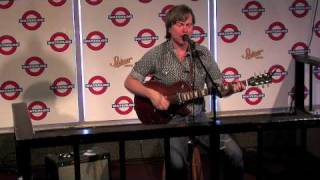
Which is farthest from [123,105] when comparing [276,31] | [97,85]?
[276,31]

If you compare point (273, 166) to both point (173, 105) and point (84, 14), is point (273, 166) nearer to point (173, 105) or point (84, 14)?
point (173, 105)

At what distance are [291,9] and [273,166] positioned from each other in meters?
2.87

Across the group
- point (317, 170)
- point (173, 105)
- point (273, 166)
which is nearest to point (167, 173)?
point (317, 170)

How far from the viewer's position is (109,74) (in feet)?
17.5

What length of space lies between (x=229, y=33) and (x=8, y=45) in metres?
2.37

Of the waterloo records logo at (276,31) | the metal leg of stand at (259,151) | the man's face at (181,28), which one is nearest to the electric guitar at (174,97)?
the man's face at (181,28)

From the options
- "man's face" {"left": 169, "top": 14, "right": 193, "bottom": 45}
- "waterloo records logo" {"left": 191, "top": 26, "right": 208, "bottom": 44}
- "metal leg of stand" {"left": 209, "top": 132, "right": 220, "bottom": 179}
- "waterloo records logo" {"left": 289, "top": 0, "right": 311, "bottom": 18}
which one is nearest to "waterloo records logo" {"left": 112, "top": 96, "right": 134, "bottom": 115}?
"waterloo records logo" {"left": 191, "top": 26, "right": 208, "bottom": 44}

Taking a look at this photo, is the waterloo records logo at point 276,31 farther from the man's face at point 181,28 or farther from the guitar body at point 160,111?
the guitar body at point 160,111

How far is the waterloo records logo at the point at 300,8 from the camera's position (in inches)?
221

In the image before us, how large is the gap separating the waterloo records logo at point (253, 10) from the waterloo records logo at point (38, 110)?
2.42 metres

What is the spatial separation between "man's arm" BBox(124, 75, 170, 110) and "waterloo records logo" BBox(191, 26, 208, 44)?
1.48 meters

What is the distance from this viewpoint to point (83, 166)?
4.34 m

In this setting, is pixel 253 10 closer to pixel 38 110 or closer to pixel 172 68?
pixel 172 68

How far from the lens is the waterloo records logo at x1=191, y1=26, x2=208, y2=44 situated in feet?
17.8
